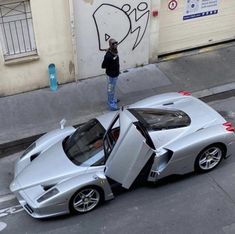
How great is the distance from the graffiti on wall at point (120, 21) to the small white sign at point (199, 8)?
49.6 inches

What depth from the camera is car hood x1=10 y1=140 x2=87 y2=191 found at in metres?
7.38

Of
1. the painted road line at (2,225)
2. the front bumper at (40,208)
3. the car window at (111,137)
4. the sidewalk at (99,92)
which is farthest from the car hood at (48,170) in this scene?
the sidewalk at (99,92)

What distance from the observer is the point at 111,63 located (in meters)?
9.86

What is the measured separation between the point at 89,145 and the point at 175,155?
4.62ft

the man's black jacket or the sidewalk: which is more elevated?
the man's black jacket

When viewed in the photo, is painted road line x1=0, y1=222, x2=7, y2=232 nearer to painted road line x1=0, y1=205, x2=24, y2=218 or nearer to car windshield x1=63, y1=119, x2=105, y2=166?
painted road line x1=0, y1=205, x2=24, y2=218

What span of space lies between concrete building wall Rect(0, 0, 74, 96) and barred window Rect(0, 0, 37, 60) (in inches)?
6.2

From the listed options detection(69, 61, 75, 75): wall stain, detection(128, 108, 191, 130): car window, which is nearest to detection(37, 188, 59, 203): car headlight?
detection(128, 108, 191, 130): car window

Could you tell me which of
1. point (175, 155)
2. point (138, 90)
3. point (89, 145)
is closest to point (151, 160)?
point (175, 155)

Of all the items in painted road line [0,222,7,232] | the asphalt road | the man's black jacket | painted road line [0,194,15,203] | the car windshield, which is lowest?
painted road line [0,222,7,232]

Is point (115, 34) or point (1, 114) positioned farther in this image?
point (115, 34)

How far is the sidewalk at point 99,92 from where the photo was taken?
1007 cm

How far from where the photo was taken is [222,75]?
1141cm

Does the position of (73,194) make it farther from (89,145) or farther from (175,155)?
(175,155)
